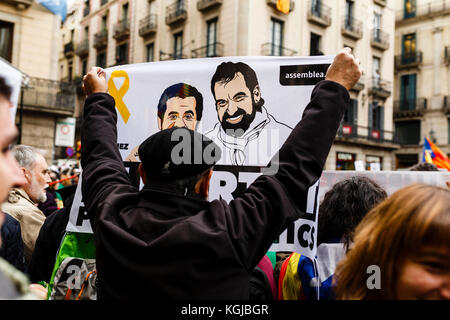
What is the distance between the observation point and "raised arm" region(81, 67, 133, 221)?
63.5 inches

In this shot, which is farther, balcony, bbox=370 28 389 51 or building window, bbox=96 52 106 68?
balcony, bbox=370 28 389 51

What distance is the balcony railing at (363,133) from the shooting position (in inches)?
1006

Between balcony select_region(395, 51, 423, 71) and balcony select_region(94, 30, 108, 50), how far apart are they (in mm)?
19399

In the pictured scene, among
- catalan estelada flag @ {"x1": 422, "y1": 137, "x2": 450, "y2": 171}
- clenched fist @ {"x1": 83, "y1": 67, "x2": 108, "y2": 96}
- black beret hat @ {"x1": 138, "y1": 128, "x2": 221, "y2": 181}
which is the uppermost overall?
catalan estelada flag @ {"x1": 422, "y1": 137, "x2": 450, "y2": 171}

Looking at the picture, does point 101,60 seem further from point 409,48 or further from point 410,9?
point 410,9

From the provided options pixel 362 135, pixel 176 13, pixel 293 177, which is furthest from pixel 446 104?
pixel 293 177

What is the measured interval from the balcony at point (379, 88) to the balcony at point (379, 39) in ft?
6.47

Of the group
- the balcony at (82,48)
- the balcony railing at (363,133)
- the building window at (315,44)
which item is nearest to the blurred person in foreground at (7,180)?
the building window at (315,44)

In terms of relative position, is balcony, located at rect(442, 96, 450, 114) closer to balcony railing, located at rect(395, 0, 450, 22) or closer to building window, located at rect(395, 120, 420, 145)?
building window, located at rect(395, 120, 420, 145)

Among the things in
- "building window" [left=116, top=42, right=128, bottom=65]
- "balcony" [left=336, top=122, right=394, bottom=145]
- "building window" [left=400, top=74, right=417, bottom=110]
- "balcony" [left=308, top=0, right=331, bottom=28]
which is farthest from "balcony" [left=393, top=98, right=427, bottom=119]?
"building window" [left=116, top=42, right=128, bottom=65]

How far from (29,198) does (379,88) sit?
26984mm

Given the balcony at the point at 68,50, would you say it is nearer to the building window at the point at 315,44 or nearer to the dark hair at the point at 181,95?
the building window at the point at 315,44

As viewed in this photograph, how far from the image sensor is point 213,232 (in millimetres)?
1333

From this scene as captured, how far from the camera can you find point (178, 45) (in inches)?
903
